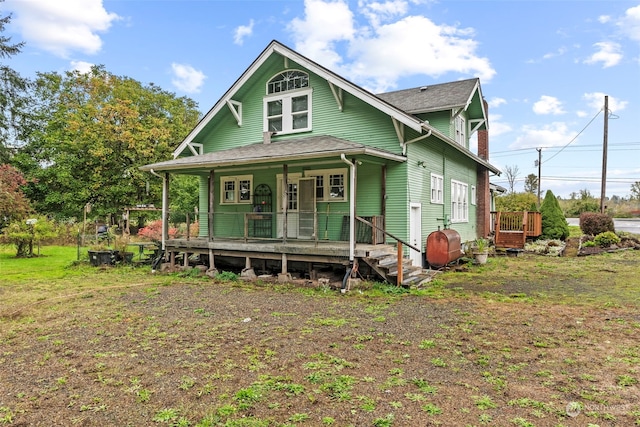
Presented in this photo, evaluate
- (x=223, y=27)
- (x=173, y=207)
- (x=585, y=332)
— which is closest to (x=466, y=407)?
(x=585, y=332)

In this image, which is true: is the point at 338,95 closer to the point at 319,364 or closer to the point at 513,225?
the point at 319,364

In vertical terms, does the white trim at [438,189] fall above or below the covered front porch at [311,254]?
above

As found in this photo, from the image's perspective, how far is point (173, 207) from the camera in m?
29.4

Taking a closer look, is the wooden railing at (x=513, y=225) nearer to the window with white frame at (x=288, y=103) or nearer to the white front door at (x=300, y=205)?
the white front door at (x=300, y=205)

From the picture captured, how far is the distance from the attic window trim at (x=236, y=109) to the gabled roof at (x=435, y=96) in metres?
5.47

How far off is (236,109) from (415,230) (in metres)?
8.12

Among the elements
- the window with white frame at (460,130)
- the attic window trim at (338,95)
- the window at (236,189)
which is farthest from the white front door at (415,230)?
the window at (236,189)

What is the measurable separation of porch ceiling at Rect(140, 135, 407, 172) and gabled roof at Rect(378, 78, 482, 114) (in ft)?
12.6

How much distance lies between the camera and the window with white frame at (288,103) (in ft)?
44.3

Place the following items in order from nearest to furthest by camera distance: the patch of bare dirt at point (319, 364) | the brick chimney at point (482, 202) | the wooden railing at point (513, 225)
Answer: the patch of bare dirt at point (319, 364), the wooden railing at point (513, 225), the brick chimney at point (482, 202)

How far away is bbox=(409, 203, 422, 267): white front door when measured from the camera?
12070mm

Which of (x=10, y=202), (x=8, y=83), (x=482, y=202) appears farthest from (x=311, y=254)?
(x=8, y=83)

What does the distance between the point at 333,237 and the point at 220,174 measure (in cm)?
529

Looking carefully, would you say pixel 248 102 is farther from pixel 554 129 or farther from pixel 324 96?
pixel 554 129
